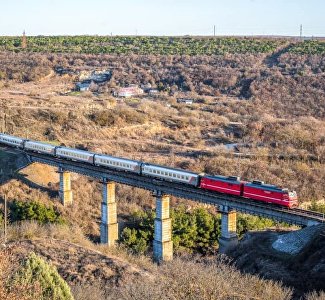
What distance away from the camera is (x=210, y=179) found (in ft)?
125

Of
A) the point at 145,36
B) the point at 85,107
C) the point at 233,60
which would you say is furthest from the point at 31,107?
the point at 145,36

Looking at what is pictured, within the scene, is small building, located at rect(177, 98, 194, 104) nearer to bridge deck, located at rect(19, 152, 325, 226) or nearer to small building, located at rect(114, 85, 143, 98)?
small building, located at rect(114, 85, 143, 98)

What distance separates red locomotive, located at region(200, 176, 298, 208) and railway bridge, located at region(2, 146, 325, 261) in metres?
0.46

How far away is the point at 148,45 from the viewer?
5591 inches

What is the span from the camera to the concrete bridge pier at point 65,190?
158 feet

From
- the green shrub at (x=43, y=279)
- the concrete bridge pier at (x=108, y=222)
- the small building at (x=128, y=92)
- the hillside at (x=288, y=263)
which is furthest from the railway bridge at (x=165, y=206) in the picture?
the small building at (x=128, y=92)

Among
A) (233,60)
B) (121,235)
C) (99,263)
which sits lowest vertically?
(121,235)

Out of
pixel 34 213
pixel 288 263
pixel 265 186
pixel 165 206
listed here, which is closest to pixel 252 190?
pixel 265 186

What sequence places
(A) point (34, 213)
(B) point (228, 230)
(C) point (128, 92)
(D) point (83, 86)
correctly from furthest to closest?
(D) point (83, 86) → (C) point (128, 92) → (A) point (34, 213) → (B) point (228, 230)

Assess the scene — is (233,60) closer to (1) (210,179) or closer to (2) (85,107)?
(2) (85,107)

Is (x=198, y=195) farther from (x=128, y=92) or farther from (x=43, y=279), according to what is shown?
(x=128, y=92)

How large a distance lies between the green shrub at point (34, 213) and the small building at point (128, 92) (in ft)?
163

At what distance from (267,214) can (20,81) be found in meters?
77.2

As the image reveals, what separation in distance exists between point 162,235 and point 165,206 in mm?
2271
